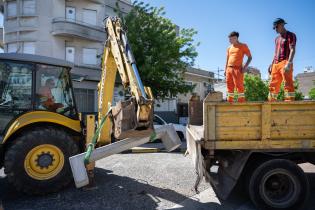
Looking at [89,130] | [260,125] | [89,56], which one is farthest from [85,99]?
[260,125]

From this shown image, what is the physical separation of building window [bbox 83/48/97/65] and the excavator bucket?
17.1m

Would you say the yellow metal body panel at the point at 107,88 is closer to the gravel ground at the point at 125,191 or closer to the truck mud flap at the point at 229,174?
the gravel ground at the point at 125,191

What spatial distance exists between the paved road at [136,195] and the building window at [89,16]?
1616 cm

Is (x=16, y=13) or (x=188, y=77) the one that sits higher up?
(x=16, y=13)

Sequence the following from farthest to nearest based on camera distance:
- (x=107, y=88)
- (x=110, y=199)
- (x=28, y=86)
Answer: (x=107, y=88) < (x=28, y=86) < (x=110, y=199)

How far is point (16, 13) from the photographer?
20.7 metres

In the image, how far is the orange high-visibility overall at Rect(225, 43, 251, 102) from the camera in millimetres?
6605

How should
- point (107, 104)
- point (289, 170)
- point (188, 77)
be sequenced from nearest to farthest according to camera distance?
point (289, 170) < point (107, 104) < point (188, 77)

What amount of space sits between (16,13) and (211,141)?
1970cm

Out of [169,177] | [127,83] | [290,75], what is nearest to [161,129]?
[127,83]

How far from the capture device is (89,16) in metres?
22.0

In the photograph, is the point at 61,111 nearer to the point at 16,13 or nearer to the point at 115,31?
the point at 115,31

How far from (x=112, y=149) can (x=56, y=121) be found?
134cm

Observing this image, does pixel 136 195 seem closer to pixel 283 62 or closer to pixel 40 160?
pixel 40 160
